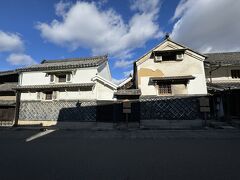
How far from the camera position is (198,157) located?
662 centimetres

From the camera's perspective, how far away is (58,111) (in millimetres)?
19047

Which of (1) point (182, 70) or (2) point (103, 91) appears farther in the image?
(2) point (103, 91)

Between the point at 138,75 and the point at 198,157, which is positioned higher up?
the point at 138,75

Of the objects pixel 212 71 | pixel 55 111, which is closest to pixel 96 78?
pixel 55 111

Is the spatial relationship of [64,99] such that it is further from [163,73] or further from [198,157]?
[198,157]

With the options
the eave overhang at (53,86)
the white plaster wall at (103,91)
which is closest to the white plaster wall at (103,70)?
the white plaster wall at (103,91)

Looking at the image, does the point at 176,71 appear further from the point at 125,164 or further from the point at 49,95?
the point at 49,95

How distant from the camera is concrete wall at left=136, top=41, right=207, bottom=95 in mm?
17328

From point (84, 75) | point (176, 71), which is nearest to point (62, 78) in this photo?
point (84, 75)

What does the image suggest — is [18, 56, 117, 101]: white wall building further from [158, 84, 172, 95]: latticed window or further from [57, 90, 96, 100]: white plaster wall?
[158, 84, 172, 95]: latticed window

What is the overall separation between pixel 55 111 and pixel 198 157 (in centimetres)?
1637

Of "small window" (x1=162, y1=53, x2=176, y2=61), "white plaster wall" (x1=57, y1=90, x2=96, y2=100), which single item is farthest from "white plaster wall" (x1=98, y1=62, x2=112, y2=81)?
"small window" (x1=162, y1=53, x2=176, y2=61)

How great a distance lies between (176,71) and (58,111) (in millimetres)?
14000

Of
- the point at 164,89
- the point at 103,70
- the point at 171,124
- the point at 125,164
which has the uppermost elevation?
the point at 103,70
